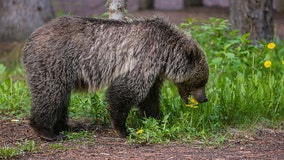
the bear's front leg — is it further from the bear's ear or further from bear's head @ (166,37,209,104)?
the bear's ear

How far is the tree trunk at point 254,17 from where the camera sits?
33.8 feet

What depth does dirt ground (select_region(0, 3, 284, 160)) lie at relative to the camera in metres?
5.75

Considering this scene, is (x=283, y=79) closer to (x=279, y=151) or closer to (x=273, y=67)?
(x=273, y=67)

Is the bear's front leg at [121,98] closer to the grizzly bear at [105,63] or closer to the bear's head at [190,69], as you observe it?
the grizzly bear at [105,63]

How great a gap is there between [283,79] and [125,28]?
7.73ft

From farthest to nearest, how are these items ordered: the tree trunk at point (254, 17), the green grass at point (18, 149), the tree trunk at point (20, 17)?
the tree trunk at point (20, 17) → the tree trunk at point (254, 17) → the green grass at point (18, 149)

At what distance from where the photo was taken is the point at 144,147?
6148 mm

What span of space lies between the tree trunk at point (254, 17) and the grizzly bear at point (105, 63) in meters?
3.79

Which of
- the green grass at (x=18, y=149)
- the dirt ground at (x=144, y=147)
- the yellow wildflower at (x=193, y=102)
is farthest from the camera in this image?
the yellow wildflower at (x=193, y=102)

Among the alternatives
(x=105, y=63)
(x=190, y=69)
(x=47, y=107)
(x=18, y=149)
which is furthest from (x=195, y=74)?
(x=18, y=149)

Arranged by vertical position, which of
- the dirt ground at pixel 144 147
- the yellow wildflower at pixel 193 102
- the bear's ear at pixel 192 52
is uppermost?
the bear's ear at pixel 192 52

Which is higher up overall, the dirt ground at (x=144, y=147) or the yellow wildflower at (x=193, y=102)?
the yellow wildflower at (x=193, y=102)

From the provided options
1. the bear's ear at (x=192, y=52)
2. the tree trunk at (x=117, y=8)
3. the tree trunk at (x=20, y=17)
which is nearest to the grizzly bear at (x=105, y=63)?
the bear's ear at (x=192, y=52)

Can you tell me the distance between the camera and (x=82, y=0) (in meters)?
24.2
